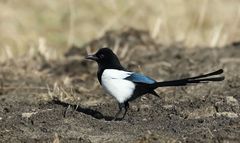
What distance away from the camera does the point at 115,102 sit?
6.25 m

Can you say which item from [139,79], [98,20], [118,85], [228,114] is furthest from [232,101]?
[98,20]

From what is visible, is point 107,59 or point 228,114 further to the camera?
point 107,59

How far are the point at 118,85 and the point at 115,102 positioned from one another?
37.4 inches

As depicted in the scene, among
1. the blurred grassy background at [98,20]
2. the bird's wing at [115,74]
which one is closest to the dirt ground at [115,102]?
the bird's wing at [115,74]

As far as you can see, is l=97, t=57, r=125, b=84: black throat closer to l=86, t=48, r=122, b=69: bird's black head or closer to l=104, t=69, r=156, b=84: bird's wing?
l=86, t=48, r=122, b=69: bird's black head

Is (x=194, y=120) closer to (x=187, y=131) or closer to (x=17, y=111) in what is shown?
(x=187, y=131)

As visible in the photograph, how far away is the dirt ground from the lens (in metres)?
4.71

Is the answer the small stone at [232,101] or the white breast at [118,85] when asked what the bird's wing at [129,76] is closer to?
the white breast at [118,85]

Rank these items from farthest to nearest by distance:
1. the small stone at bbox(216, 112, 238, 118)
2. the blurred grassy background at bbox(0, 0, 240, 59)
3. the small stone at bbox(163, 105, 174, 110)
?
the blurred grassy background at bbox(0, 0, 240, 59) → the small stone at bbox(163, 105, 174, 110) → the small stone at bbox(216, 112, 238, 118)

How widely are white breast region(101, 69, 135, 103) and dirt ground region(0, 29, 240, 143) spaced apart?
7.3 inches

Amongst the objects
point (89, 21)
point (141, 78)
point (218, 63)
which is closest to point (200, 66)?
point (218, 63)

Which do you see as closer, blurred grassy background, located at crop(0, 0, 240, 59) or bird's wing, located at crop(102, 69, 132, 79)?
bird's wing, located at crop(102, 69, 132, 79)

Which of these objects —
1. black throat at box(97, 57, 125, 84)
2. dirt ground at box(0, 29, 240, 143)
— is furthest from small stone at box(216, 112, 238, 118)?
black throat at box(97, 57, 125, 84)

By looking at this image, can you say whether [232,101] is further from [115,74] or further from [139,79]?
[115,74]
